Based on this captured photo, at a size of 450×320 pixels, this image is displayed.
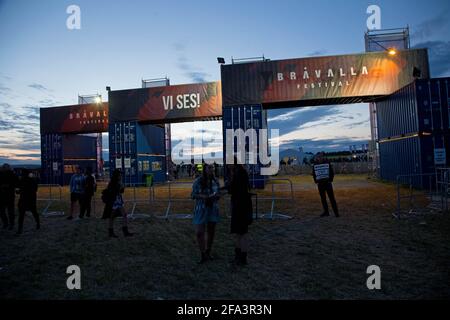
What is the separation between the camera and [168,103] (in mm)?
23797

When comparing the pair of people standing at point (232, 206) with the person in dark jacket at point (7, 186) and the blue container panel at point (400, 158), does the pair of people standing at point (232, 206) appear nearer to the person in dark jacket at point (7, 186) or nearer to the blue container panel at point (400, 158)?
the person in dark jacket at point (7, 186)

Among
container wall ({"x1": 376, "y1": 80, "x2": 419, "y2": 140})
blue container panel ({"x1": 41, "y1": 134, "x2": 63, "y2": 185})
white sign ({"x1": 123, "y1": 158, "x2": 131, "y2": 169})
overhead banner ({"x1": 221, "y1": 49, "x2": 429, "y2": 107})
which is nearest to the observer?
container wall ({"x1": 376, "y1": 80, "x2": 419, "y2": 140})

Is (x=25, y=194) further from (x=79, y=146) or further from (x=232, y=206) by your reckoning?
(x=79, y=146)

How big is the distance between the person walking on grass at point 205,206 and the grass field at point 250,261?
1.45ft

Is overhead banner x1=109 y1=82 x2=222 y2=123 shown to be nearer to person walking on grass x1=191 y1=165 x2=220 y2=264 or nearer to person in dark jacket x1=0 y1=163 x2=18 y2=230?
person in dark jacket x1=0 y1=163 x2=18 y2=230

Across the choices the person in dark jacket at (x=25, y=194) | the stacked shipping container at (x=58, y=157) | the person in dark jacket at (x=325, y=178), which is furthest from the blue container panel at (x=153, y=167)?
the person in dark jacket at (x=325, y=178)

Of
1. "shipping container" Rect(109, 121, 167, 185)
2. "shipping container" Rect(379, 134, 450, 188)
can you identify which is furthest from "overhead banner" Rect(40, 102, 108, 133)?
"shipping container" Rect(379, 134, 450, 188)

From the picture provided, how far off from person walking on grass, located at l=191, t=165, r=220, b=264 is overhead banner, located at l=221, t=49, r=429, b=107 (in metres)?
15.3

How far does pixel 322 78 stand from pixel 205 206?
17.0 metres

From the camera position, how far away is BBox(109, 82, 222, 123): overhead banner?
→ 75.0 ft

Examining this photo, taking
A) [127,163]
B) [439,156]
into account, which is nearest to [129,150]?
[127,163]
